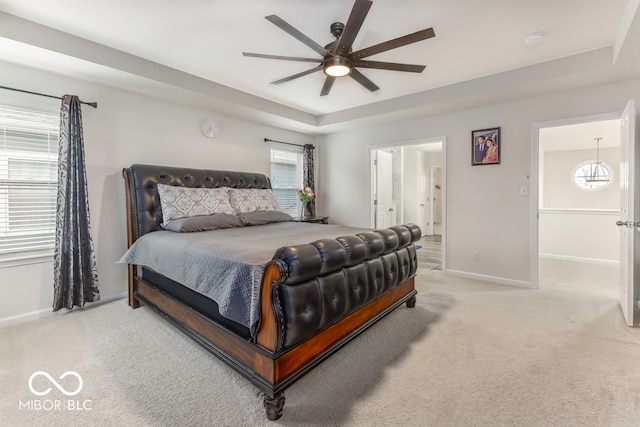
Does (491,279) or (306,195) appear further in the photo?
(306,195)

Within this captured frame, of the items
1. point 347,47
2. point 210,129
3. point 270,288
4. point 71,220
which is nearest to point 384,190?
point 210,129

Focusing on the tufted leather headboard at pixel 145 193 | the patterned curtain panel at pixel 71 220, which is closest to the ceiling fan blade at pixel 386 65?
the tufted leather headboard at pixel 145 193

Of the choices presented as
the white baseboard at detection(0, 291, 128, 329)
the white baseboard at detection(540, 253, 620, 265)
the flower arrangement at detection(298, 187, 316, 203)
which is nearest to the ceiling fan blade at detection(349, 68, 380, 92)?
the flower arrangement at detection(298, 187, 316, 203)

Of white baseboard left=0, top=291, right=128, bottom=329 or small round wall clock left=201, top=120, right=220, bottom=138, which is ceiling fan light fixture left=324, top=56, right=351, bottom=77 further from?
white baseboard left=0, top=291, right=128, bottom=329

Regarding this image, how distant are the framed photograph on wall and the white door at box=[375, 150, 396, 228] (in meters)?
1.69

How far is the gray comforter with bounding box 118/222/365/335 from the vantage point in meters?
1.69

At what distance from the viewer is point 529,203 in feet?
12.3

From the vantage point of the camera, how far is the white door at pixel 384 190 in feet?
18.1

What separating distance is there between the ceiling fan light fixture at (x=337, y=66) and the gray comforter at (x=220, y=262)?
1398 mm

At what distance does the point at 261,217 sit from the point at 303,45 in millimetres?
1959

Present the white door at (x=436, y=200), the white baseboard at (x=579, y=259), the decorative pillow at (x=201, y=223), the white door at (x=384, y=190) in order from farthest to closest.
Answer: the white door at (x=436, y=200), the white door at (x=384, y=190), the white baseboard at (x=579, y=259), the decorative pillow at (x=201, y=223)

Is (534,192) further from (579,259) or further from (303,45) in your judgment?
(303,45)

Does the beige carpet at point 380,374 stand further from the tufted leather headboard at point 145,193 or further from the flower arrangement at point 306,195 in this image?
the flower arrangement at point 306,195

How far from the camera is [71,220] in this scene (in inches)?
114
